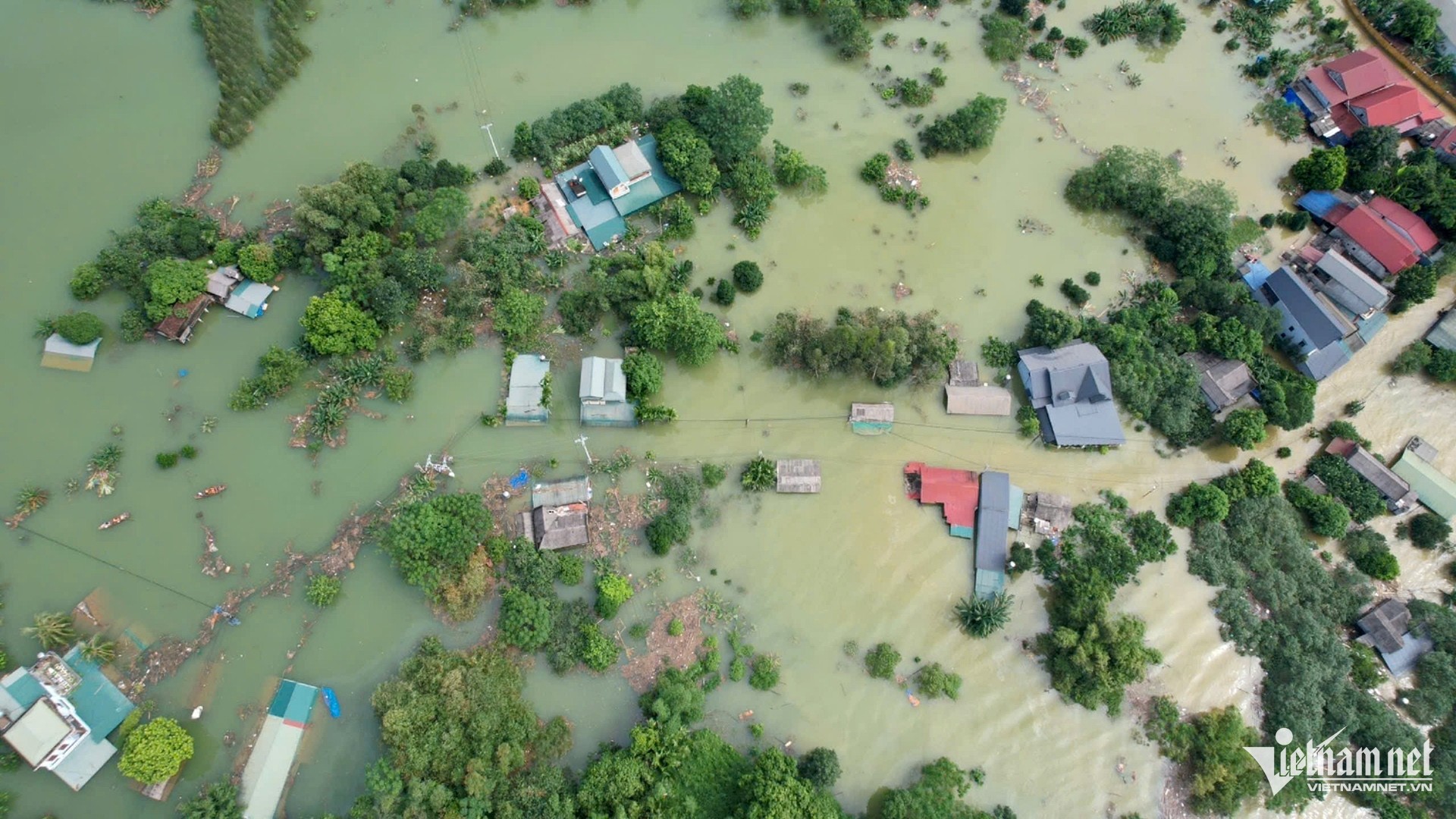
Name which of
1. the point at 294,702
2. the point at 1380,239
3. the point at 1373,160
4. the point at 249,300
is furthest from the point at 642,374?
the point at 1373,160

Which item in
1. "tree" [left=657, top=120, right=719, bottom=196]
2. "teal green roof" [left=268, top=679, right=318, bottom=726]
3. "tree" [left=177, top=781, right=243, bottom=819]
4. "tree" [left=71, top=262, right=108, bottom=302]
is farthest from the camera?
"tree" [left=657, top=120, right=719, bottom=196]

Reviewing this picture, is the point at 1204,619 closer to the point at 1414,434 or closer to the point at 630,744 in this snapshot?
the point at 1414,434

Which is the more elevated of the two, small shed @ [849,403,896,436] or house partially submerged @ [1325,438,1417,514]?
house partially submerged @ [1325,438,1417,514]

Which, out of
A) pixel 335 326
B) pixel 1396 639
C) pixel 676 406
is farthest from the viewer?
pixel 676 406

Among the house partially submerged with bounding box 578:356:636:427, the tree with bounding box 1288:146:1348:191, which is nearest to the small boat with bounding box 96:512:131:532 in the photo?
the house partially submerged with bounding box 578:356:636:427

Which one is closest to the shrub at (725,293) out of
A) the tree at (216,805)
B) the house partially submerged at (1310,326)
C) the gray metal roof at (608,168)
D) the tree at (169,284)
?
the gray metal roof at (608,168)

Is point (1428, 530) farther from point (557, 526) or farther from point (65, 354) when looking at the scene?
point (65, 354)

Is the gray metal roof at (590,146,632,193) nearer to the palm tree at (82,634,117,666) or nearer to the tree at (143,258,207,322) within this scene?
the tree at (143,258,207,322)
